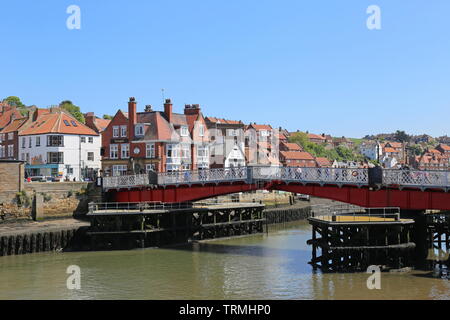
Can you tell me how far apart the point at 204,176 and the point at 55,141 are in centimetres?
2961

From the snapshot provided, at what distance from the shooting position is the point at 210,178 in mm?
48375

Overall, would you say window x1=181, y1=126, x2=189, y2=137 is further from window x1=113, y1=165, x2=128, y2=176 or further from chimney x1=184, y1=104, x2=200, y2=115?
window x1=113, y1=165, x2=128, y2=176

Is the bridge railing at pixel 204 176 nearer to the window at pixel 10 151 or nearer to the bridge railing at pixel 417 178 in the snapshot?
the bridge railing at pixel 417 178

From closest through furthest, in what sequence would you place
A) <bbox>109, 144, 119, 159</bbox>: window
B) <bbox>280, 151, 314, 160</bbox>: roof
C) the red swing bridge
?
the red swing bridge → <bbox>109, 144, 119, 159</bbox>: window → <bbox>280, 151, 314, 160</bbox>: roof

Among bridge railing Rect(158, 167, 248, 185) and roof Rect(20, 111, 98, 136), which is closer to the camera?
bridge railing Rect(158, 167, 248, 185)

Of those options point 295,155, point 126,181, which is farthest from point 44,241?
point 295,155

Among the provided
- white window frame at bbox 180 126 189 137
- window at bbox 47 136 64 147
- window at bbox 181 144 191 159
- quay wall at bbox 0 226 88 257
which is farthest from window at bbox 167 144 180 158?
quay wall at bbox 0 226 88 257

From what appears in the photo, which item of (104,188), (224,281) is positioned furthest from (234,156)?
(224,281)

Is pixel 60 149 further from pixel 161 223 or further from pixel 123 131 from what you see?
pixel 161 223

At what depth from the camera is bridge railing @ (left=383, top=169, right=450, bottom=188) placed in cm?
3609

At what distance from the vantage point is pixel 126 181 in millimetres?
55812

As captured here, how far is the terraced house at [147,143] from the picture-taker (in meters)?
67.8

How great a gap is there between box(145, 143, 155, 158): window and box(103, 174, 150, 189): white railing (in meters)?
11.7
